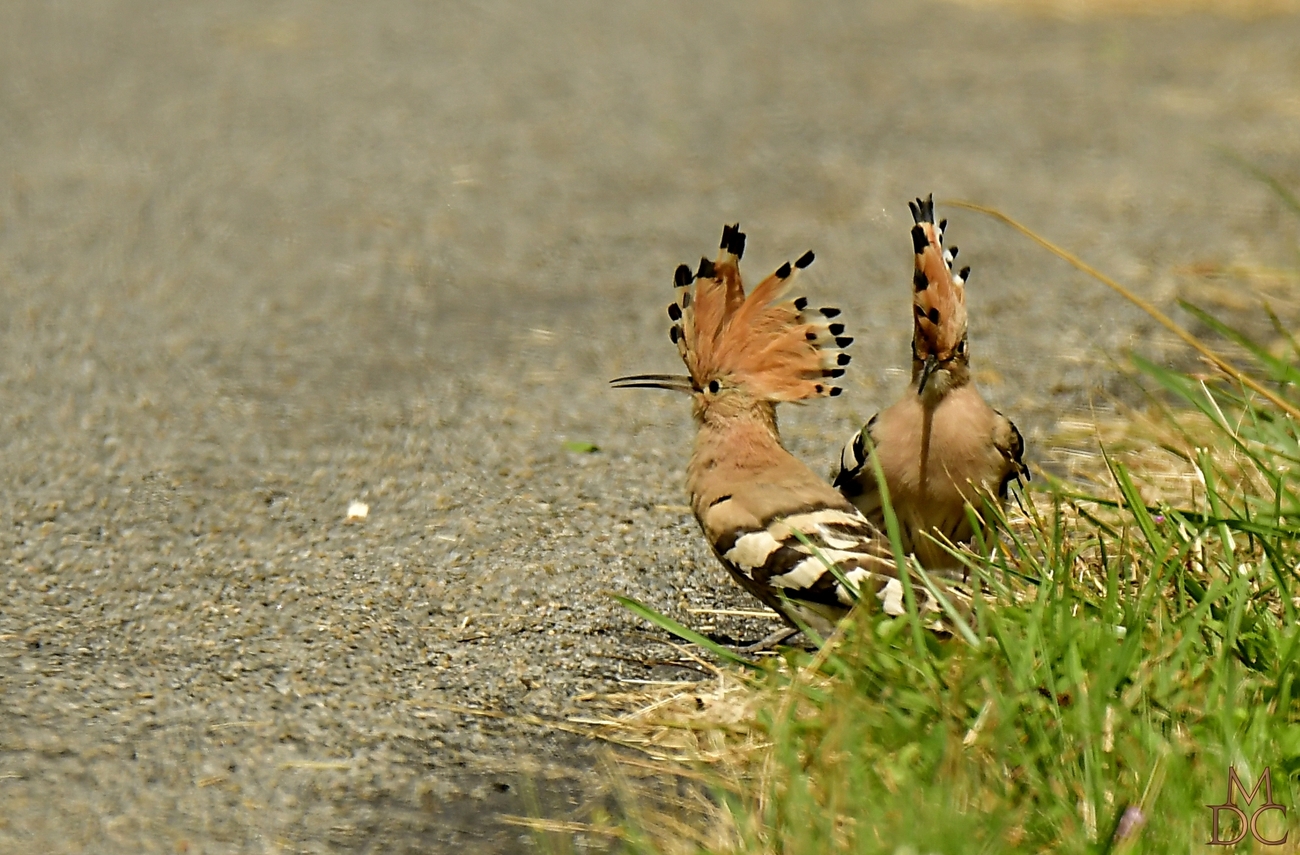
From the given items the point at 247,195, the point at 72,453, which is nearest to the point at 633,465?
the point at 72,453

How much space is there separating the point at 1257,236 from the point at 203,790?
4.89 m

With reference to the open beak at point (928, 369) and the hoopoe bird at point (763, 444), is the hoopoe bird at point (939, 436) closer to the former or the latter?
the open beak at point (928, 369)

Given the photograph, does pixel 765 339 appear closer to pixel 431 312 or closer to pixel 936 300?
pixel 936 300

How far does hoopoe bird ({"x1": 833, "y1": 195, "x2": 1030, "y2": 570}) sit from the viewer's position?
A: 3617mm

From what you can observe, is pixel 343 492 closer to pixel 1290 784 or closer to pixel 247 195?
pixel 1290 784

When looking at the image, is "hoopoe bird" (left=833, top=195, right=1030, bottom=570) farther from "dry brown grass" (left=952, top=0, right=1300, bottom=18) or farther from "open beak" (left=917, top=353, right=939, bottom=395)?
"dry brown grass" (left=952, top=0, right=1300, bottom=18)

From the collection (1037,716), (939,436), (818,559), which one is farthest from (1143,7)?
(1037,716)

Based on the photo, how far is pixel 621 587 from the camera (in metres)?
3.58

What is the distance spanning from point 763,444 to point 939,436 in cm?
42

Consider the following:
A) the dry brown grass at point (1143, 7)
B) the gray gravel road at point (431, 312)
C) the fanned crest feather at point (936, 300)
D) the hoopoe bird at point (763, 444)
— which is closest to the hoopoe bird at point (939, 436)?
the fanned crest feather at point (936, 300)

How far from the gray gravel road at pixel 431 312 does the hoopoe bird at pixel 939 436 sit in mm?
481

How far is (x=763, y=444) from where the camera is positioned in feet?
11.7

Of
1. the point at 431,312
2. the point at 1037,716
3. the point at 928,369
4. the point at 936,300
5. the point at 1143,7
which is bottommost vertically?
the point at 1037,716

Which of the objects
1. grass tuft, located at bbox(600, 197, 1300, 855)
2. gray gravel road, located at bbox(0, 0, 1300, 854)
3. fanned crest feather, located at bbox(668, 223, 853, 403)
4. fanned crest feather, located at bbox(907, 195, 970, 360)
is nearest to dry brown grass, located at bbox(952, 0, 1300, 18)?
gray gravel road, located at bbox(0, 0, 1300, 854)
